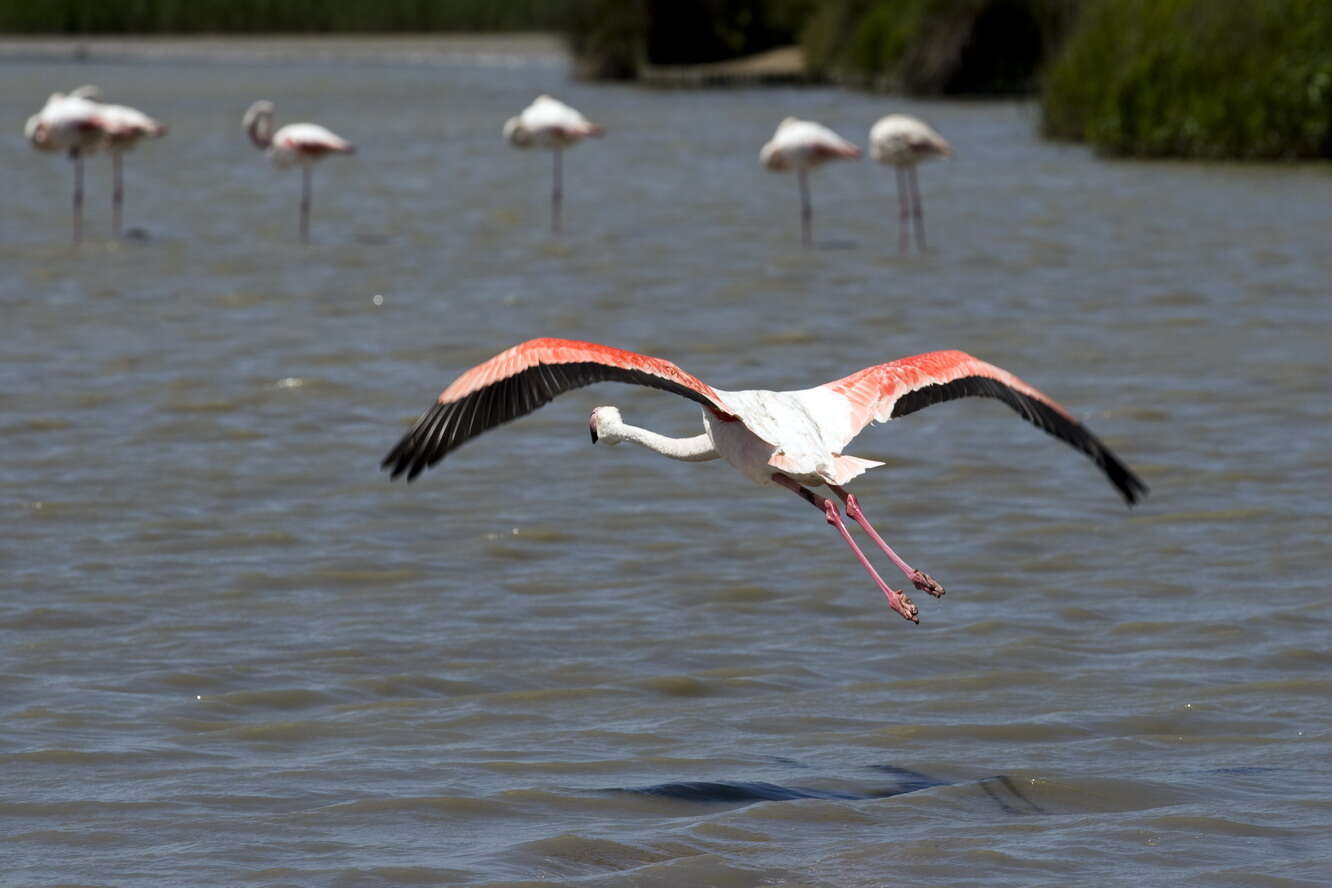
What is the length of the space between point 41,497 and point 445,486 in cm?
160

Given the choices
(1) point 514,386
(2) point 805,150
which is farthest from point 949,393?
(2) point 805,150

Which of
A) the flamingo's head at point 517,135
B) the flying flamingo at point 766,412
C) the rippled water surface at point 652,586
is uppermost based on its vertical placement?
the flying flamingo at point 766,412

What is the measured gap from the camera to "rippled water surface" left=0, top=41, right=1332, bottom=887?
17.2ft

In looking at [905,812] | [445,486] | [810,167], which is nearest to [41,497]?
[445,486]

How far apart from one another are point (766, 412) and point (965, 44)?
27509mm

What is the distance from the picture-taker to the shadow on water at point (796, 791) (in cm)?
543

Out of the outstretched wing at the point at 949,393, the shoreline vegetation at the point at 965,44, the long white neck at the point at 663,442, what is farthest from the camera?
the shoreline vegetation at the point at 965,44

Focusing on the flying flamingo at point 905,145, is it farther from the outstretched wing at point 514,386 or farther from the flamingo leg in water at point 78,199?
the outstretched wing at point 514,386

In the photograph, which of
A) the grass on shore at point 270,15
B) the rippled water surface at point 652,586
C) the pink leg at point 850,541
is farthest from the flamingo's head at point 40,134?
the grass on shore at point 270,15

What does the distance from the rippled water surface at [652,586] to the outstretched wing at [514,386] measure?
35.7 inches

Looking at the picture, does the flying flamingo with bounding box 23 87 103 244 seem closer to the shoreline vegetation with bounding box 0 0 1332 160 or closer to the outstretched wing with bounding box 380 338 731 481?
the shoreline vegetation with bounding box 0 0 1332 160

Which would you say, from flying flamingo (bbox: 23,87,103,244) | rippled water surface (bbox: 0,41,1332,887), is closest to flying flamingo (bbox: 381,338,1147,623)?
rippled water surface (bbox: 0,41,1332,887)

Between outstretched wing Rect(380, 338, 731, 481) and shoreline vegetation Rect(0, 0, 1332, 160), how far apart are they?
15.8 m

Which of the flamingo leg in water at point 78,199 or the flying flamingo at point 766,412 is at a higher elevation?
the flying flamingo at point 766,412
